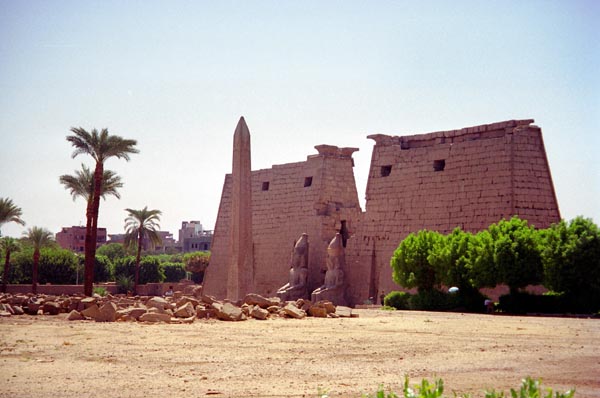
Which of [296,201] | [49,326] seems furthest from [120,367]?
[296,201]

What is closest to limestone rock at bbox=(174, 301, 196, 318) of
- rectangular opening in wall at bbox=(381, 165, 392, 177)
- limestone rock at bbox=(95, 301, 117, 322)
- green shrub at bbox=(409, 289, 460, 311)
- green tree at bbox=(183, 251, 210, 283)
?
limestone rock at bbox=(95, 301, 117, 322)

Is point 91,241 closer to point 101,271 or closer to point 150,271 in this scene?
point 101,271

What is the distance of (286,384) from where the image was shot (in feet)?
22.1

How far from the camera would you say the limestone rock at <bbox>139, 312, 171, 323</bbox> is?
13.6m

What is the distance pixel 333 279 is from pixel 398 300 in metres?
3.79

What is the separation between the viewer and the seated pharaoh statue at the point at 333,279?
25.3 meters

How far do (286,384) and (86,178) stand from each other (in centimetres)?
2253

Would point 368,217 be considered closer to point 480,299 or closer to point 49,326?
point 480,299

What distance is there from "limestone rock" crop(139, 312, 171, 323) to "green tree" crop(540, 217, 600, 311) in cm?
990

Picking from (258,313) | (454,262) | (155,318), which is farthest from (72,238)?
(155,318)

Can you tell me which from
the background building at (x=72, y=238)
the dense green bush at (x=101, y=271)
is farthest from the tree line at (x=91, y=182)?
the background building at (x=72, y=238)

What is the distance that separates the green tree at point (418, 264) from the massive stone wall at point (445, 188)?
245 cm

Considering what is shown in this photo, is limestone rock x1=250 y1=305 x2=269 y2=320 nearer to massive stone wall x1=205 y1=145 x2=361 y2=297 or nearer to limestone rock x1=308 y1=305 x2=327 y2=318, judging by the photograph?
limestone rock x1=308 y1=305 x2=327 y2=318

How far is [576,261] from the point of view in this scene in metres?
17.7
